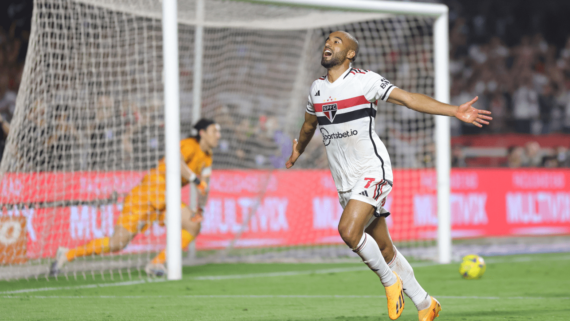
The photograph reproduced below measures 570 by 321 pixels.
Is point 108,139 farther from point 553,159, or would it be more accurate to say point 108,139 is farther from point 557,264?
point 553,159

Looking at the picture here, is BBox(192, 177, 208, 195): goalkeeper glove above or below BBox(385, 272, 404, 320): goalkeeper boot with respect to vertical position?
above

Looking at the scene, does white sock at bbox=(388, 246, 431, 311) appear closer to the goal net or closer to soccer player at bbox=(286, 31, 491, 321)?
soccer player at bbox=(286, 31, 491, 321)

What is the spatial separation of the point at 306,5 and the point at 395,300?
495 centimetres

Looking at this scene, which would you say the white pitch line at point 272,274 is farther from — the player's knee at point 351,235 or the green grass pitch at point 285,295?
the player's knee at point 351,235

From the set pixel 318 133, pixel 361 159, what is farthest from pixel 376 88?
pixel 318 133

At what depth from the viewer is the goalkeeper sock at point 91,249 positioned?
8078 millimetres

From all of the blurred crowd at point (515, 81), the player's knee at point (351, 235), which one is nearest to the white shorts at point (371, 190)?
the player's knee at point (351, 235)

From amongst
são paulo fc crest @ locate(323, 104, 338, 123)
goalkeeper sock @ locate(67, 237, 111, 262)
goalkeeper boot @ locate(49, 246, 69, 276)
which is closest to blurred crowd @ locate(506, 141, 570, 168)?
goalkeeper sock @ locate(67, 237, 111, 262)

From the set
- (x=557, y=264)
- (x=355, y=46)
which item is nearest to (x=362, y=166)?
(x=355, y=46)

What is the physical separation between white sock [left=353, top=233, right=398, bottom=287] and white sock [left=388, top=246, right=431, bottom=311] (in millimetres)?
165

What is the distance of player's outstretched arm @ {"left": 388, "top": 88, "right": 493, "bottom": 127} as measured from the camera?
4488mm

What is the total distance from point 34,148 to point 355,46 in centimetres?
421

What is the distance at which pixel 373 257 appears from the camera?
15.9ft

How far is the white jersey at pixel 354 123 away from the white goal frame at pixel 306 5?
3.03 meters
